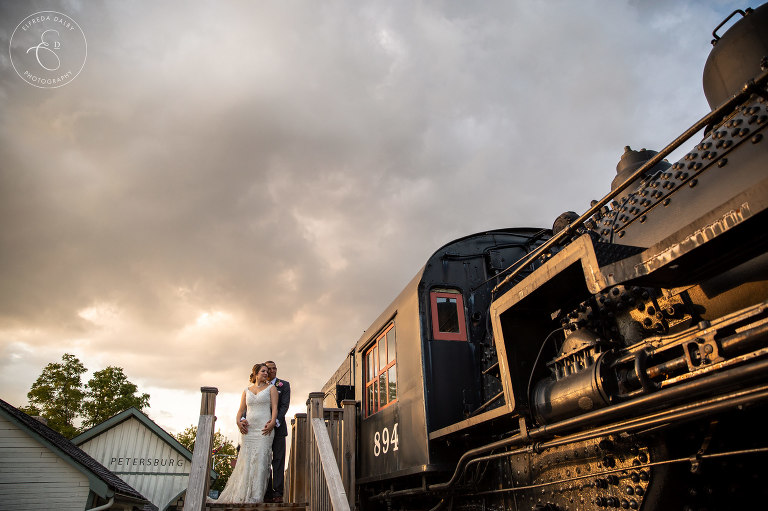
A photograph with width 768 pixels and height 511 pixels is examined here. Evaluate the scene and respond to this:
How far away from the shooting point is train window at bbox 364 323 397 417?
5.89 meters

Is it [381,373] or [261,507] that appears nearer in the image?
[261,507]

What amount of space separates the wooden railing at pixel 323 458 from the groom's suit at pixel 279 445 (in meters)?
0.30

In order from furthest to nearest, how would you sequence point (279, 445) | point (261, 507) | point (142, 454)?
point (142, 454) → point (279, 445) → point (261, 507)

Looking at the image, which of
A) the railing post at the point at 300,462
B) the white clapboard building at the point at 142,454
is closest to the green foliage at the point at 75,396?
the white clapboard building at the point at 142,454

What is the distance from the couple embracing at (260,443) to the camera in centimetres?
516

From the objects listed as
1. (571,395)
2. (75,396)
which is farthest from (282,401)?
→ (75,396)

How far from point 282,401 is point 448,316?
95.6 inches

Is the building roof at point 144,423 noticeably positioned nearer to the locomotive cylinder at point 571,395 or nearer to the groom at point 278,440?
the groom at point 278,440

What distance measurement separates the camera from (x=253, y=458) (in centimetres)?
529

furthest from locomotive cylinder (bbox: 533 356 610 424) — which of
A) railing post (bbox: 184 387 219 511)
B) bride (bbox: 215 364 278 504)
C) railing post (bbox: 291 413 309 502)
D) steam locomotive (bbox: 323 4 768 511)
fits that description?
railing post (bbox: 291 413 309 502)

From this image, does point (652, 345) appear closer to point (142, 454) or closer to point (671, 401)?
point (671, 401)

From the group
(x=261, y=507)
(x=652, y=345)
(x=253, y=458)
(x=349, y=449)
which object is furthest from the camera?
Answer: (x=349, y=449)

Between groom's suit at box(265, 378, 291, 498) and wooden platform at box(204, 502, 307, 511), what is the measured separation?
1.46 ft

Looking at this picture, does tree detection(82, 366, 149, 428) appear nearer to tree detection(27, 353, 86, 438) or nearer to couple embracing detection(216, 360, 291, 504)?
tree detection(27, 353, 86, 438)
